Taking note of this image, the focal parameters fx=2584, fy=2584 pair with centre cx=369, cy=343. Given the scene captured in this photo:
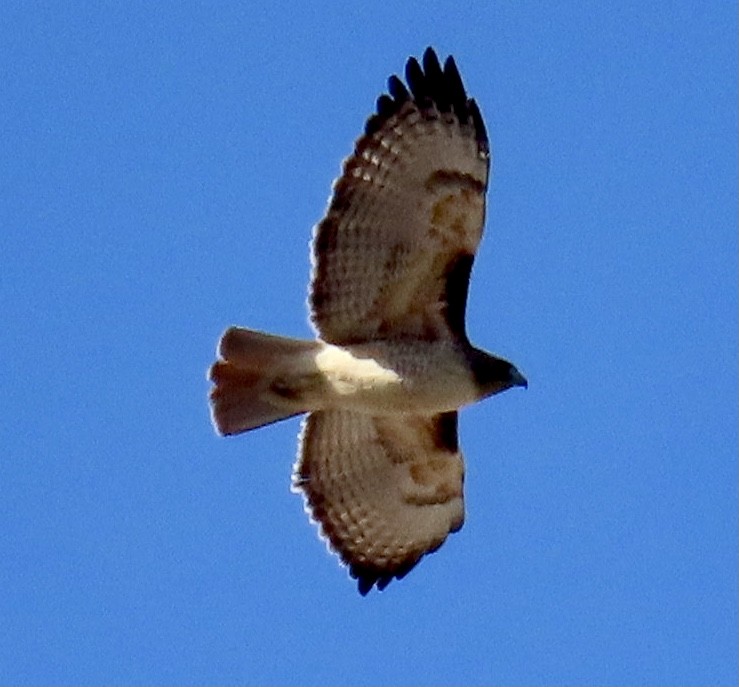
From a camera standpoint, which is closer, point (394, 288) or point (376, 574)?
point (394, 288)

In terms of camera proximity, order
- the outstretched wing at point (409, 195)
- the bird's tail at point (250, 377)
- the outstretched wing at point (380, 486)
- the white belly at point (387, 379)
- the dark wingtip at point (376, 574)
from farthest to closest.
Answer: the dark wingtip at point (376, 574) → the outstretched wing at point (380, 486) → the white belly at point (387, 379) → the bird's tail at point (250, 377) → the outstretched wing at point (409, 195)

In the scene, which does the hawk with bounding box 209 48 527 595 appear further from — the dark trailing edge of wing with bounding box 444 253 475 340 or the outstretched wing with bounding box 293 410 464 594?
the outstretched wing with bounding box 293 410 464 594

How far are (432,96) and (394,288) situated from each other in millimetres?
1080

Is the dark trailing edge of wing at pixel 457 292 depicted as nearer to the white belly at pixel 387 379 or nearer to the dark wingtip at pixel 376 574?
the white belly at pixel 387 379

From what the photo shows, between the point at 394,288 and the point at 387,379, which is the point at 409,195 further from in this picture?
the point at 387,379

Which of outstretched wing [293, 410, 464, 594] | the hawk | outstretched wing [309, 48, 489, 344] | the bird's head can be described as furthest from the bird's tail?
the bird's head

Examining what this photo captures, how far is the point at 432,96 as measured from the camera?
45.5 feet

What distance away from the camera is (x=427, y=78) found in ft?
45.5

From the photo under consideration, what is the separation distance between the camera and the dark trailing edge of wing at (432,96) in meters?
13.8

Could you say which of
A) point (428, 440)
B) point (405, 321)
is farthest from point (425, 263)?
point (428, 440)

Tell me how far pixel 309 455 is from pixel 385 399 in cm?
96

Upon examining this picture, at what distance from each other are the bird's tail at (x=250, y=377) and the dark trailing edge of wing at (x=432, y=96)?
1.25 m

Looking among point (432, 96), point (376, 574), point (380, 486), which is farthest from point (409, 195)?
point (376, 574)

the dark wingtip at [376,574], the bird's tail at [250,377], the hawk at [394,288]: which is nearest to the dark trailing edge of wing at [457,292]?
the hawk at [394,288]
